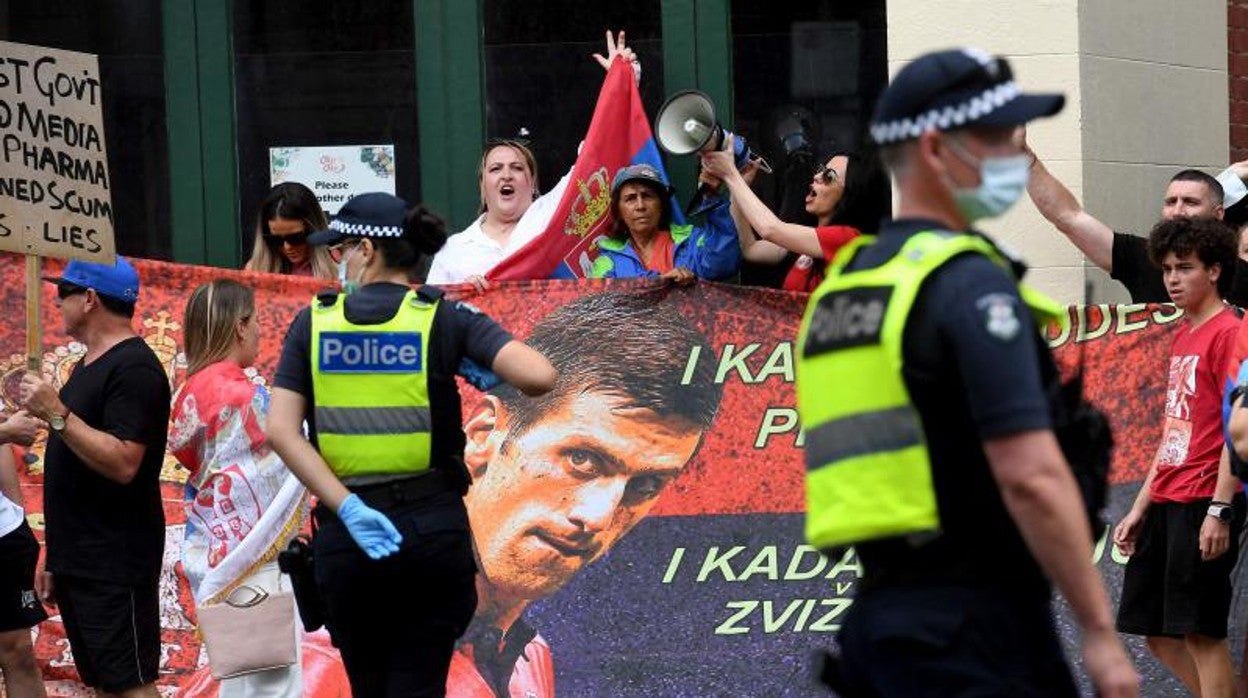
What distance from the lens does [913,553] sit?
4.12m

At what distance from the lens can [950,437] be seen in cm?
411

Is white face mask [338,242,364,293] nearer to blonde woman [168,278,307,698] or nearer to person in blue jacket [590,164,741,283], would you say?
blonde woman [168,278,307,698]

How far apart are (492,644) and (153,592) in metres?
1.43

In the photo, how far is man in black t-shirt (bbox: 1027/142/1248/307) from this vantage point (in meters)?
8.46

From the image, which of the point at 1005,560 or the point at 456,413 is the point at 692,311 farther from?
the point at 1005,560

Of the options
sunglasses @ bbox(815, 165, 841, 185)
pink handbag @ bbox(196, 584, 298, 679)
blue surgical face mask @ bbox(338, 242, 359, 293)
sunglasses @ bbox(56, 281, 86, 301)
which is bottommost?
pink handbag @ bbox(196, 584, 298, 679)

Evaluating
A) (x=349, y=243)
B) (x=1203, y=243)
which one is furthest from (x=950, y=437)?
(x=1203, y=243)

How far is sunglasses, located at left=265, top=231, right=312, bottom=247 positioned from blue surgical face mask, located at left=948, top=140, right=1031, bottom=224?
584cm

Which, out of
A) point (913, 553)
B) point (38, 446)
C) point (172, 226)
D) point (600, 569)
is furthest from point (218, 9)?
point (913, 553)

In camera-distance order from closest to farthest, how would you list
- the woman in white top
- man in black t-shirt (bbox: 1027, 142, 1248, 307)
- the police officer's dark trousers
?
the police officer's dark trousers, man in black t-shirt (bbox: 1027, 142, 1248, 307), the woman in white top

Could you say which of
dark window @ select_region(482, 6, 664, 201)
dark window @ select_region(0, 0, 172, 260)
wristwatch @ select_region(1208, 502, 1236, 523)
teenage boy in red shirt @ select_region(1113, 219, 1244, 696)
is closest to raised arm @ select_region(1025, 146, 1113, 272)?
teenage boy in red shirt @ select_region(1113, 219, 1244, 696)

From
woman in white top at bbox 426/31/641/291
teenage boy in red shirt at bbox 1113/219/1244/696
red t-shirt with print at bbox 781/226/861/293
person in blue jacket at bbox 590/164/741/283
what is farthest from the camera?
woman in white top at bbox 426/31/641/291

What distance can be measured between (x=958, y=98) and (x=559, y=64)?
6.57 m

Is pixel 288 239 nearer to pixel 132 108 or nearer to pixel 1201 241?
pixel 132 108
